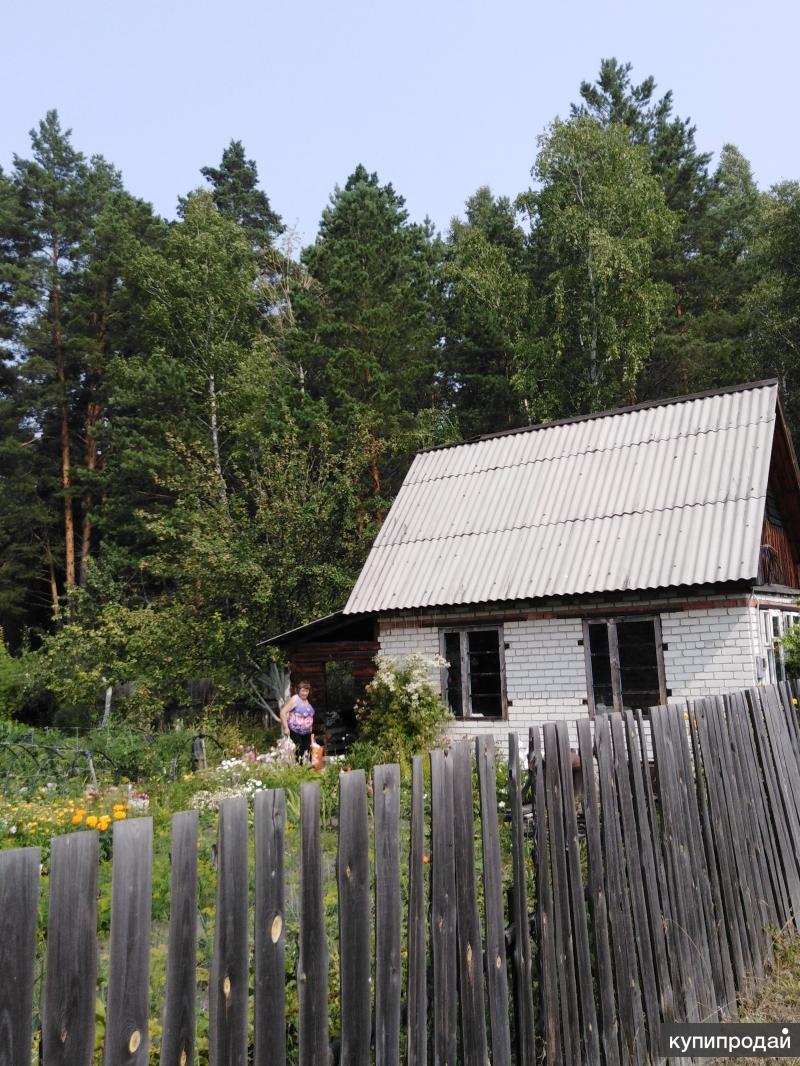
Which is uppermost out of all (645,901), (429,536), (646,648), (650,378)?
(650,378)

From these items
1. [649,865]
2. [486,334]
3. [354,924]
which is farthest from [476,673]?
[486,334]

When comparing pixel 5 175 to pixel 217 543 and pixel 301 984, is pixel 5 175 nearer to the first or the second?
pixel 217 543

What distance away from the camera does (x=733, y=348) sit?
26141mm

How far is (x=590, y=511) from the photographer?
13.1 meters

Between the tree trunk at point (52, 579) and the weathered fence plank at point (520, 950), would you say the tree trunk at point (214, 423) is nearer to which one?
the tree trunk at point (52, 579)

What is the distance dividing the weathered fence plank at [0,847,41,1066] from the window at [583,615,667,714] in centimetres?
1062

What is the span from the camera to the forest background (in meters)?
23.7

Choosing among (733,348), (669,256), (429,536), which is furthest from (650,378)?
(429,536)

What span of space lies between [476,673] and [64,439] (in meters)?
22.9

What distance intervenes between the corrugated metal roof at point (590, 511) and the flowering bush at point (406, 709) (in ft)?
3.78

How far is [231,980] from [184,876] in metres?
0.36

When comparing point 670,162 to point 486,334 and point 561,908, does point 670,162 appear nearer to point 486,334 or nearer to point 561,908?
point 486,334

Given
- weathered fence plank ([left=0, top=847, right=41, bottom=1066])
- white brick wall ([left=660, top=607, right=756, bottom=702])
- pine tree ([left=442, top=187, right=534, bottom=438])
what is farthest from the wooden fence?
pine tree ([left=442, top=187, right=534, bottom=438])

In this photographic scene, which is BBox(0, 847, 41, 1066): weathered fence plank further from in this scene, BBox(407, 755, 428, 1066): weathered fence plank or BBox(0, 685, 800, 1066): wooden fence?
BBox(407, 755, 428, 1066): weathered fence plank
